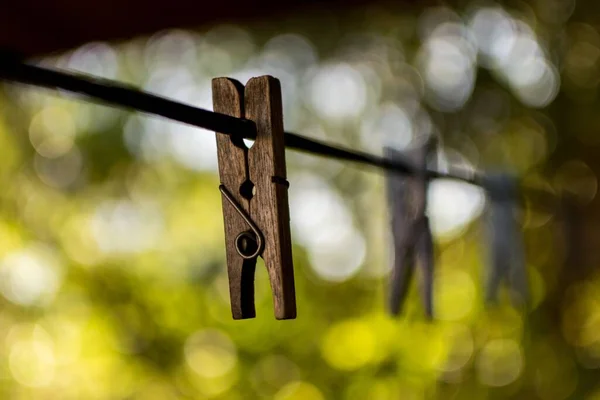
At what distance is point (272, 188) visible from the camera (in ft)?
1.99

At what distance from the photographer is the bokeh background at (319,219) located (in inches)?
87.9

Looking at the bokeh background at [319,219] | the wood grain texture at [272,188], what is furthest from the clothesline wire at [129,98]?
the bokeh background at [319,219]

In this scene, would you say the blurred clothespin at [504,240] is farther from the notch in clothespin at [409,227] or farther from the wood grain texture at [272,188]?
the wood grain texture at [272,188]

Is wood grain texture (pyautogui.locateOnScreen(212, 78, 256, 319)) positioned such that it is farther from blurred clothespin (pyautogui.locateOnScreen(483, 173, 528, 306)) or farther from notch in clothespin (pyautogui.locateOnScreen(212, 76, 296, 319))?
blurred clothespin (pyautogui.locateOnScreen(483, 173, 528, 306))

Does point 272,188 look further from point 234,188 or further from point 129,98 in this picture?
point 129,98

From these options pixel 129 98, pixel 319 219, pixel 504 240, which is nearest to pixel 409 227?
pixel 504 240

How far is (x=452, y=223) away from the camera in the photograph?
248 centimetres

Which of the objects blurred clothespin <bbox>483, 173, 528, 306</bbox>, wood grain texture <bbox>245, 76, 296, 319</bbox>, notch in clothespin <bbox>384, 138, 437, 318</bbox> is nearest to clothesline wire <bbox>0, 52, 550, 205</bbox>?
wood grain texture <bbox>245, 76, 296, 319</bbox>

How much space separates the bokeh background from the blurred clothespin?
0.40m

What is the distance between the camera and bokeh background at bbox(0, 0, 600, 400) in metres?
2.23

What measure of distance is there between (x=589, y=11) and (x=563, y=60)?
0.16 m

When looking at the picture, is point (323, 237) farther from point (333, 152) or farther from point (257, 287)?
point (333, 152)

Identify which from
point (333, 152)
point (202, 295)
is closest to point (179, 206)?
point (202, 295)

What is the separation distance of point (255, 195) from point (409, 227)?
460 mm
